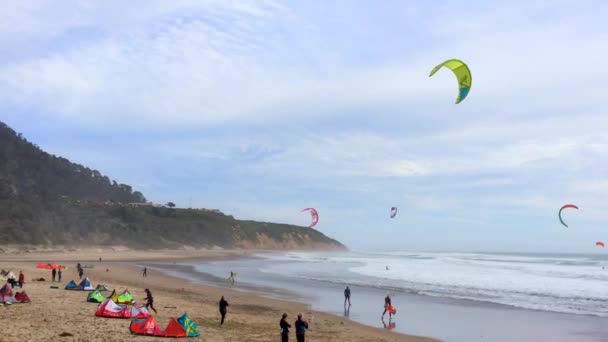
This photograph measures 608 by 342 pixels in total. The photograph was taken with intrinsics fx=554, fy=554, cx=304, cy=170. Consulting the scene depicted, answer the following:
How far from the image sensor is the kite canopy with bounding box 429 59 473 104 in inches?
468

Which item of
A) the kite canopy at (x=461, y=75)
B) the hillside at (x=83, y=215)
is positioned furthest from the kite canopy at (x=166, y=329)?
the hillside at (x=83, y=215)

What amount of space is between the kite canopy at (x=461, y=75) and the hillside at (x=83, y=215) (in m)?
50.1

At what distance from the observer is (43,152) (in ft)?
272

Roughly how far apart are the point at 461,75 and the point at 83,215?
68062mm

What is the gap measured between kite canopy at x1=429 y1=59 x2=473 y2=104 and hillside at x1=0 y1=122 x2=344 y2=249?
50050 mm

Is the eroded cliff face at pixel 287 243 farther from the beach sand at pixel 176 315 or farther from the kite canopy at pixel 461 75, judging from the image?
the kite canopy at pixel 461 75

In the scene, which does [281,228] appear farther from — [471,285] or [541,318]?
[541,318]

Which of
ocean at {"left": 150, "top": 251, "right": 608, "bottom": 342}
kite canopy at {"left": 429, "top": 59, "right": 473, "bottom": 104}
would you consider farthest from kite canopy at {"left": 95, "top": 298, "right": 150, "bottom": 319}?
kite canopy at {"left": 429, "top": 59, "right": 473, "bottom": 104}

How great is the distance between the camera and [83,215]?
2825 inches

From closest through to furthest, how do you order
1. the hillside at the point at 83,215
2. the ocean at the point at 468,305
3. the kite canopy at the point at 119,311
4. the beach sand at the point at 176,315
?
the beach sand at the point at 176,315 < the kite canopy at the point at 119,311 < the ocean at the point at 468,305 < the hillside at the point at 83,215

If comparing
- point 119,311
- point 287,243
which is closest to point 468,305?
point 119,311

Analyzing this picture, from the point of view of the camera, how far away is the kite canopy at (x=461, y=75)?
11889 millimetres

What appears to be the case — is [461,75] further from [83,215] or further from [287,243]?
[287,243]

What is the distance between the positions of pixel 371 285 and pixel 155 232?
57.0 metres
